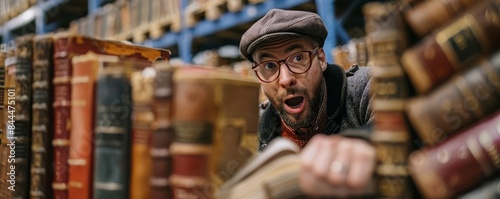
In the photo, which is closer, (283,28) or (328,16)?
(283,28)

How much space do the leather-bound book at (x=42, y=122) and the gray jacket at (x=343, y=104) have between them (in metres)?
0.87

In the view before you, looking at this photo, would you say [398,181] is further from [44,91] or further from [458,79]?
[44,91]

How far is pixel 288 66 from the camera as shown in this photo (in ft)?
5.24

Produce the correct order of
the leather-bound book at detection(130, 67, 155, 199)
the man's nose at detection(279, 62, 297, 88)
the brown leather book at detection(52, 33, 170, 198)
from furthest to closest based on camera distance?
the man's nose at detection(279, 62, 297, 88)
the brown leather book at detection(52, 33, 170, 198)
the leather-bound book at detection(130, 67, 155, 199)

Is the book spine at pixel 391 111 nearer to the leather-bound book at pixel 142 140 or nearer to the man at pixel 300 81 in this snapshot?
the leather-bound book at pixel 142 140

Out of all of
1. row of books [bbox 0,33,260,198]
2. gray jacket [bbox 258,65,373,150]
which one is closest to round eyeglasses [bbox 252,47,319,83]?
gray jacket [bbox 258,65,373,150]

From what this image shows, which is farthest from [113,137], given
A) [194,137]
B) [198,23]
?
[198,23]

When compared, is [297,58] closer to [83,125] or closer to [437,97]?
[83,125]

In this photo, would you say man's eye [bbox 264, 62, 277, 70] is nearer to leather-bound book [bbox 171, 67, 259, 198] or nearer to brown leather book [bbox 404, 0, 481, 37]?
leather-bound book [bbox 171, 67, 259, 198]

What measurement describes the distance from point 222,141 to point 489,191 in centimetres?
39

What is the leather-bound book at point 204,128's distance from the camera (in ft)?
2.53

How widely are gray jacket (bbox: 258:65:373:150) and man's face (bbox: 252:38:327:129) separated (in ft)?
0.26

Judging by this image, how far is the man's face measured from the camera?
5.25ft

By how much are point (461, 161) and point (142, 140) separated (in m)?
0.50
